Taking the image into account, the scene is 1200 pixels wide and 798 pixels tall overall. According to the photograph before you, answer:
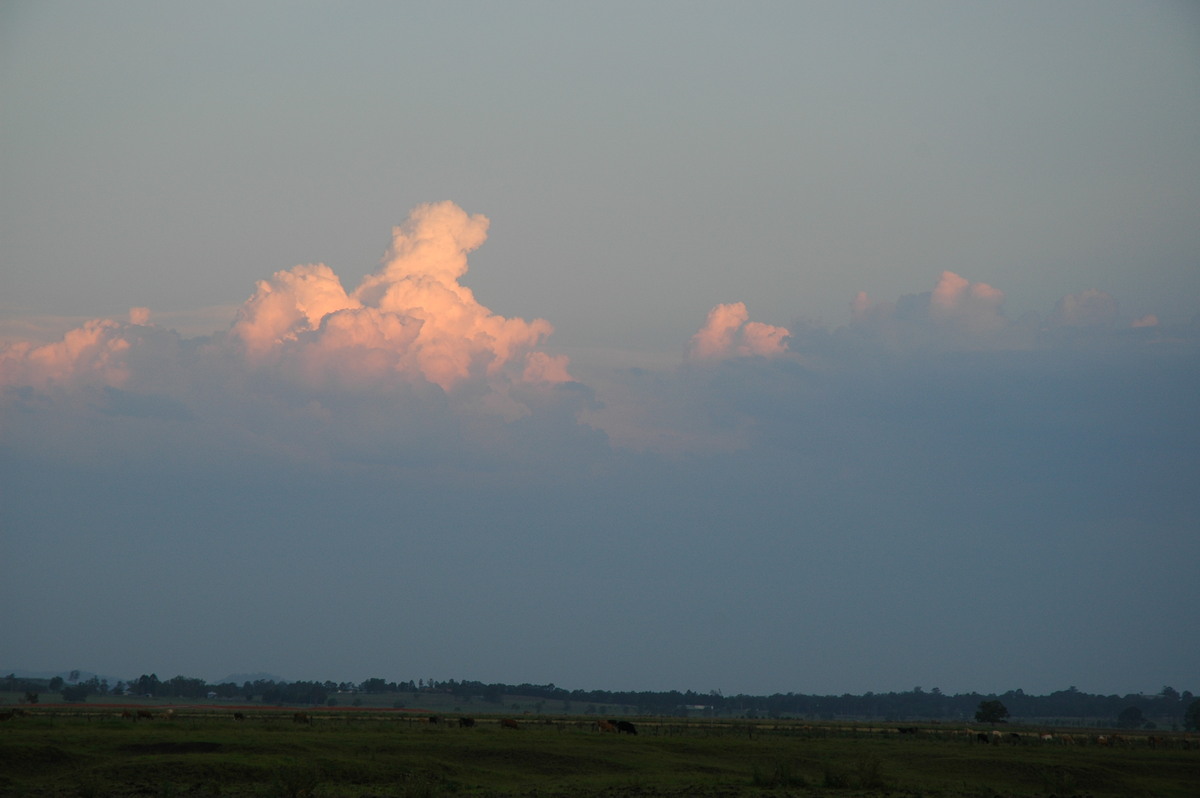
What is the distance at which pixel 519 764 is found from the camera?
50344 millimetres

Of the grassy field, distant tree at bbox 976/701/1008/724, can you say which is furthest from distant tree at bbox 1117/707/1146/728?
the grassy field

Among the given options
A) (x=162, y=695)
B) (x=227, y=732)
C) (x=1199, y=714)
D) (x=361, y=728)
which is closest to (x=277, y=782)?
(x=227, y=732)

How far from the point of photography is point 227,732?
56781mm

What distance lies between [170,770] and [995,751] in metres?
41.1

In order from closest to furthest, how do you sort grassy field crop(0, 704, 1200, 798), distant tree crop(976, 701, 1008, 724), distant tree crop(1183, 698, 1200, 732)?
1. grassy field crop(0, 704, 1200, 798)
2. distant tree crop(1183, 698, 1200, 732)
3. distant tree crop(976, 701, 1008, 724)

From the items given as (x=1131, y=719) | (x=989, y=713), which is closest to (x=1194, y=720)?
A: (x=989, y=713)

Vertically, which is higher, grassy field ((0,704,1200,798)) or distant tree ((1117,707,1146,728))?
grassy field ((0,704,1200,798))

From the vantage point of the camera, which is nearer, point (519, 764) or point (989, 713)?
point (519, 764)

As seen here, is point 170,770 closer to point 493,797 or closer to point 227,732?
point 493,797

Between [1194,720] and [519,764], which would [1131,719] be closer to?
[1194,720]

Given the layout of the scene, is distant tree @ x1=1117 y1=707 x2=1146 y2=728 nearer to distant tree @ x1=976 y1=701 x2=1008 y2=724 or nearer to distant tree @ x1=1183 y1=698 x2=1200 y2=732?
distant tree @ x1=1183 y1=698 x2=1200 y2=732

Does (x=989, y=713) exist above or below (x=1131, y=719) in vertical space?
above

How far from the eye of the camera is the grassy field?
3988cm

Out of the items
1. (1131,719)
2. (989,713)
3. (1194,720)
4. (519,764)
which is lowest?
(1131,719)
